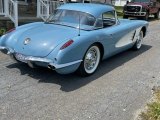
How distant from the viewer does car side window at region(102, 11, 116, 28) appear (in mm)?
6520

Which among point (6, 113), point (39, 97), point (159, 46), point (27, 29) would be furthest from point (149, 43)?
point (6, 113)

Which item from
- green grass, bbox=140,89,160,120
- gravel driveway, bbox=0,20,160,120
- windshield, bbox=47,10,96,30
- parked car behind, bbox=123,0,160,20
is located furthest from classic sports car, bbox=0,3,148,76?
parked car behind, bbox=123,0,160,20

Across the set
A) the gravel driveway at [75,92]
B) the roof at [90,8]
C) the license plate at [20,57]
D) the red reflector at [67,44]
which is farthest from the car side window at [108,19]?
the license plate at [20,57]

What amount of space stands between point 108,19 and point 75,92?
8.49 ft

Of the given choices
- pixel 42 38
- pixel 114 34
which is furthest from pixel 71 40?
pixel 114 34

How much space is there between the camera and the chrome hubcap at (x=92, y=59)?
566 cm

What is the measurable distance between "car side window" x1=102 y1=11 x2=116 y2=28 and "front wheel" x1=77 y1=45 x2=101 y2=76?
843mm

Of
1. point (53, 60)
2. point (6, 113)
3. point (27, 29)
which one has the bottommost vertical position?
point (6, 113)

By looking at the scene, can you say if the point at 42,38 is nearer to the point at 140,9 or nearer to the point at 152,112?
the point at 152,112

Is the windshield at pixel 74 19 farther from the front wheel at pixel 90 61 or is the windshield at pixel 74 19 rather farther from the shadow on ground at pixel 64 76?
the shadow on ground at pixel 64 76

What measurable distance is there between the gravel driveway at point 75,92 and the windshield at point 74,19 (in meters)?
1.10

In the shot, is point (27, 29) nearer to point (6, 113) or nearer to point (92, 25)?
point (92, 25)

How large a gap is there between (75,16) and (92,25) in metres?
0.47

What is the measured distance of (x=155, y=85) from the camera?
216 inches
